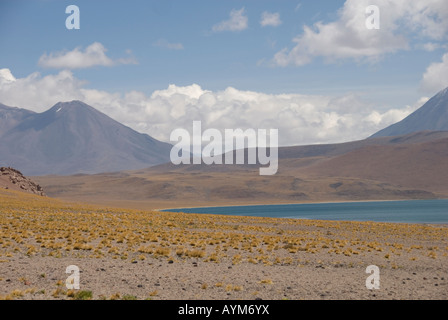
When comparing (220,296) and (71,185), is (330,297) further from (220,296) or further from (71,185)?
(71,185)

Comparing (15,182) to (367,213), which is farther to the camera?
(367,213)

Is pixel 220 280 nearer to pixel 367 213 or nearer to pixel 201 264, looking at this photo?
pixel 201 264

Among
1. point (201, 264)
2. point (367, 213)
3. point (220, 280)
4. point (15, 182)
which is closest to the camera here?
point (220, 280)

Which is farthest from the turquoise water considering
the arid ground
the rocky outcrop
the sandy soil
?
the sandy soil

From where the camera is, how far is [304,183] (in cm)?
19438

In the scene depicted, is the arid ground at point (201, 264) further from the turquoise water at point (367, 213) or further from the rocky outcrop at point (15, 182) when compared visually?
the rocky outcrop at point (15, 182)

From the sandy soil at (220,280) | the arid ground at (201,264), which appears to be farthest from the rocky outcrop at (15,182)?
the sandy soil at (220,280)

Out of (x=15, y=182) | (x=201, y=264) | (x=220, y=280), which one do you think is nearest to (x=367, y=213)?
(x=15, y=182)

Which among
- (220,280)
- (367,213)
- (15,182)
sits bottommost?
(367,213)

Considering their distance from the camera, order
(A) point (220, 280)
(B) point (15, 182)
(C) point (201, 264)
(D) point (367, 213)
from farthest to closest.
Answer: (D) point (367, 213)
(B) point (15, 182)
(C) point (201, 264)
(A) point (220, 280)

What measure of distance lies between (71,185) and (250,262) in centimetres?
18919

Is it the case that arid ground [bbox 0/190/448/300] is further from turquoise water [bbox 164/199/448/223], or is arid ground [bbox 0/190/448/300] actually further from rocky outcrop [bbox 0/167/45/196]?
rocky outcrop [bbox 0/167/45/196]
